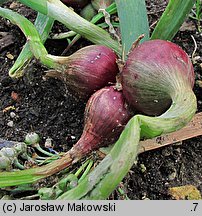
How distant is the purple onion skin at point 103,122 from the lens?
4.06 ft

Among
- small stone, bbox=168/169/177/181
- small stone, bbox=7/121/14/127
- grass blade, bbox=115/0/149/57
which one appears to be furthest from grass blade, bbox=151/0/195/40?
small stone, bbox=7/121/14/127

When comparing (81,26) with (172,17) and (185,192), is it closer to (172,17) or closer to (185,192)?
(172,17)

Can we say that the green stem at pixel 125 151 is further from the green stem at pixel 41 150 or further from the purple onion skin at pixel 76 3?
the purple onion skin at pixel 76 3

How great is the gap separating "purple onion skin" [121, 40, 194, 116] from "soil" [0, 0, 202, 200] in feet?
0.58

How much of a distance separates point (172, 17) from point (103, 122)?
0.34 meters

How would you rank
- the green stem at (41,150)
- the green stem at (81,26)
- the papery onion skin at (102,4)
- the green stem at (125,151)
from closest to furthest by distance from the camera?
the green stem at (125,151) → the green stem at (41,150) → the green stem at (81,26) → the papery onion skin at (102,4)

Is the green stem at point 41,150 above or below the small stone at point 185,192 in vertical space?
below

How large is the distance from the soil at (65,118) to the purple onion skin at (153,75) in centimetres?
18

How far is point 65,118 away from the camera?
58.1 inches

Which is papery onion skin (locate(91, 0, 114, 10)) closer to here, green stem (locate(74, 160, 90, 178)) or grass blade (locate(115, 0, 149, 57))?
grass blade (locate(115, 0, 149, 57))

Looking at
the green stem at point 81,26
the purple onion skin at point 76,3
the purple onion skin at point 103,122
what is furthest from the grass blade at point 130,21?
the purple onion skin at point 76,3

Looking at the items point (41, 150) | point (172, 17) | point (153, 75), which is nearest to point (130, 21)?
point (172, 17)

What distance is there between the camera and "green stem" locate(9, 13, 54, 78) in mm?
1470
